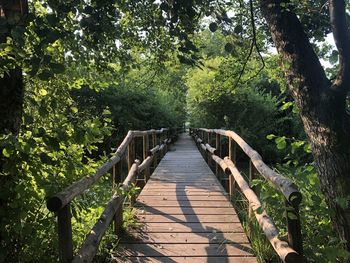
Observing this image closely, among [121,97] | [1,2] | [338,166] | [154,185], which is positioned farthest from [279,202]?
A: [121,97]

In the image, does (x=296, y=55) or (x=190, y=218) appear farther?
(x=190, y=218)

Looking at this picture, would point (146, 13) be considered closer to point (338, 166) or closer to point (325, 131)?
point (325, 131)

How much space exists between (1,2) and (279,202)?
2190 millimetres

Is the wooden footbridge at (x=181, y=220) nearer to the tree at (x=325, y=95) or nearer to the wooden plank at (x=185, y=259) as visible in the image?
the wooden plank at (x=185, y=259)

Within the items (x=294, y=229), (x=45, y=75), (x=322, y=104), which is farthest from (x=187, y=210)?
(x=45, y=75)

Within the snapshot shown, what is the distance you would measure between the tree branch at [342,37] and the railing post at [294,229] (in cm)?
130

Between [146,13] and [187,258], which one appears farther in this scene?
[146,13]

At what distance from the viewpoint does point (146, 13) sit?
161 inches

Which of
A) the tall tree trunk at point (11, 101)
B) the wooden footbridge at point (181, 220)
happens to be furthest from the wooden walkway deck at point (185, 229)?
the tall tree trunk at point (11, 101)

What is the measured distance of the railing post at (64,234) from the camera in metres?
2.27

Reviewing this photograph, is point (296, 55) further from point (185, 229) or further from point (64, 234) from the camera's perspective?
point (64, 234)

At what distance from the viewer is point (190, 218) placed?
4.90 metres

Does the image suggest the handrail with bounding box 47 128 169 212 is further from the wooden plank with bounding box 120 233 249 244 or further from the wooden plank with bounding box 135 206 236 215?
the wooden plank with bounding box 135 206 236 215

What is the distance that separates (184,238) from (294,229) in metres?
1.94
